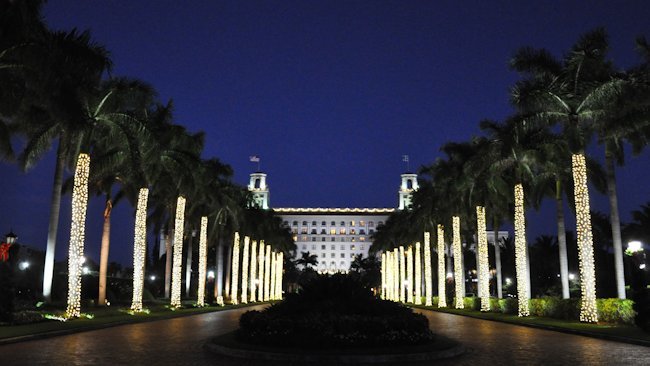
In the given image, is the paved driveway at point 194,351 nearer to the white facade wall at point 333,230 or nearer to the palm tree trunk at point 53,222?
the palm tree trunk at point 53,222

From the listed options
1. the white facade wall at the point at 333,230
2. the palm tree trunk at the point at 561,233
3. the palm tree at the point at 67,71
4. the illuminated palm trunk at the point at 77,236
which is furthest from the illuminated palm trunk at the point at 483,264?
the white facade wall at the point at 333,230

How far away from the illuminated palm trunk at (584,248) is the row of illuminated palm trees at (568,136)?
0.14 feet

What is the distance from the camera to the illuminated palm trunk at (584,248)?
26.0 meters

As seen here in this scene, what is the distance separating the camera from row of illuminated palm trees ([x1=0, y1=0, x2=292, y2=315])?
18797 mm

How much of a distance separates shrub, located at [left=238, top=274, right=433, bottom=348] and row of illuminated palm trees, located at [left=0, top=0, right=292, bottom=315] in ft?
33.0

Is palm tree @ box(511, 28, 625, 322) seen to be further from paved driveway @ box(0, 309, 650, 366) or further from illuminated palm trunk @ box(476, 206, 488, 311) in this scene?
illuminated palm trunk @ box(476, 206, 488, 311)

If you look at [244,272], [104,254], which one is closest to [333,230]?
[244,272]

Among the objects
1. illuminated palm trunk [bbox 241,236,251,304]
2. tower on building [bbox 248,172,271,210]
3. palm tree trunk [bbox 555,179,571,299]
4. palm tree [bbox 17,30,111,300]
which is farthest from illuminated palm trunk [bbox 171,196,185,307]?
tower on building [bbox 248,172,271,210]

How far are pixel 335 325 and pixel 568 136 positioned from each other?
1719cm

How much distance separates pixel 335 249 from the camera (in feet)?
612

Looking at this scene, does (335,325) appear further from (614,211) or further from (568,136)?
(614,211)

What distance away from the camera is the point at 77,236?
2814cm

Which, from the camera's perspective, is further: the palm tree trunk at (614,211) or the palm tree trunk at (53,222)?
the palm tree trunk at (53,222)

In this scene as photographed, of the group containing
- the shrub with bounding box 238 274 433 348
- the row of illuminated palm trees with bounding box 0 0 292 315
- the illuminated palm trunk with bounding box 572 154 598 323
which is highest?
the row of illuminated palm trees with bounding box 0 0 292 315
